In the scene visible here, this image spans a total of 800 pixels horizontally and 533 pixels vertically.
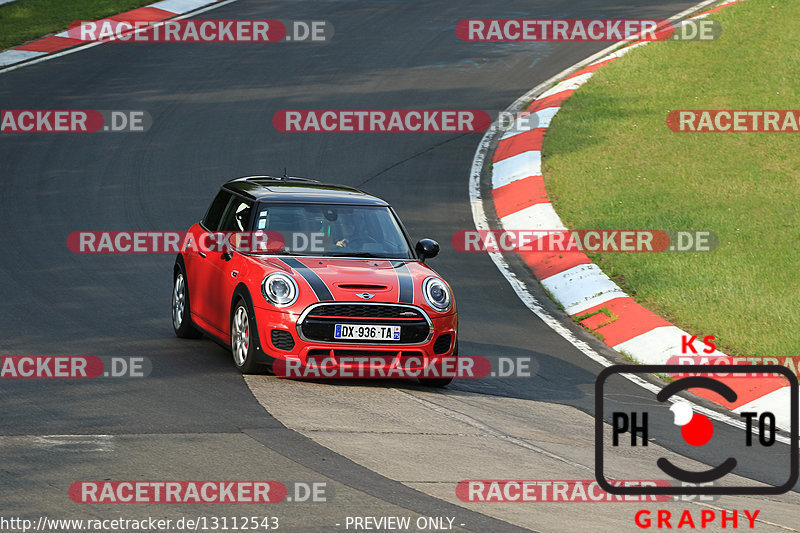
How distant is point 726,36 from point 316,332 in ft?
48.0

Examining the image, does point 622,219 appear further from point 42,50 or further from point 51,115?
point 42,50

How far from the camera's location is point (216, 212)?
1059 centimetres

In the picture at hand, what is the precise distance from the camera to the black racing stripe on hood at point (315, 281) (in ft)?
28.3

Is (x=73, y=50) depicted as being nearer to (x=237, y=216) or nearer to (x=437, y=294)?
(x=237, y=216)

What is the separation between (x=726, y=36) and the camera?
20.7m

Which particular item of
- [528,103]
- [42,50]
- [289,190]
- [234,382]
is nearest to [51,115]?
[42,50]
